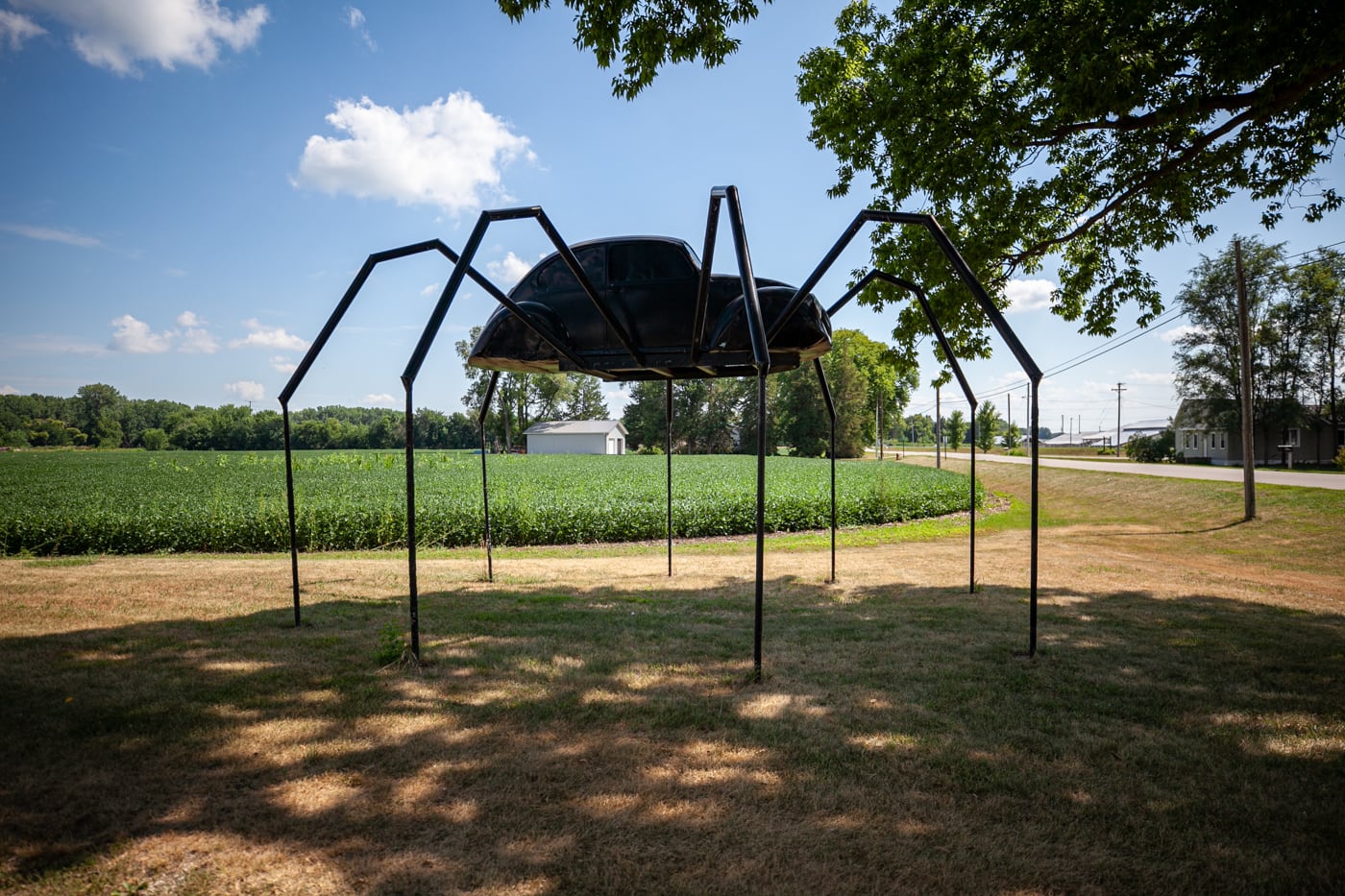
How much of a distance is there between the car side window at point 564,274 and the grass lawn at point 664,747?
3.32 m

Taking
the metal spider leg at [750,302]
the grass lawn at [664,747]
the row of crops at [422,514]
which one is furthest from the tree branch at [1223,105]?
the row of crops at [422,514]

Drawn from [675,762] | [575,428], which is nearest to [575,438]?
[575,428]

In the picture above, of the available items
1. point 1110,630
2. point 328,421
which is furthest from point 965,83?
point 328,421

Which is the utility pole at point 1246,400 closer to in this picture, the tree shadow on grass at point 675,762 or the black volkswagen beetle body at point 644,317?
the tree shadow on grass at point 675,762

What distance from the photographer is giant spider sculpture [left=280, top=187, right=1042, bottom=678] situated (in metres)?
4.58

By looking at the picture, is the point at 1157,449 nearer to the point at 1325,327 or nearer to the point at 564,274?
the point at 1325,327

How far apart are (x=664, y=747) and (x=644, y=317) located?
360 cm

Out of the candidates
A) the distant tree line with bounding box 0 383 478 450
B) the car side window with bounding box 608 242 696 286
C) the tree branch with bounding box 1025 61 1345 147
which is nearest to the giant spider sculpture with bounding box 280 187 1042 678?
the car side window with bounding box 608 242 696 286

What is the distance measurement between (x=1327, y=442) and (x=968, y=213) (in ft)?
168

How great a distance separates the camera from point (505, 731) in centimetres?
375

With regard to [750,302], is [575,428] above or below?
above

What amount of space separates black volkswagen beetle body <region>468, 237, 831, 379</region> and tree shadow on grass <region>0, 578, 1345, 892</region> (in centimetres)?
270

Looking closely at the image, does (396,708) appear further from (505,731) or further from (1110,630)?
(1110,630)

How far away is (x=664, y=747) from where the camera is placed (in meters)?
3.55
